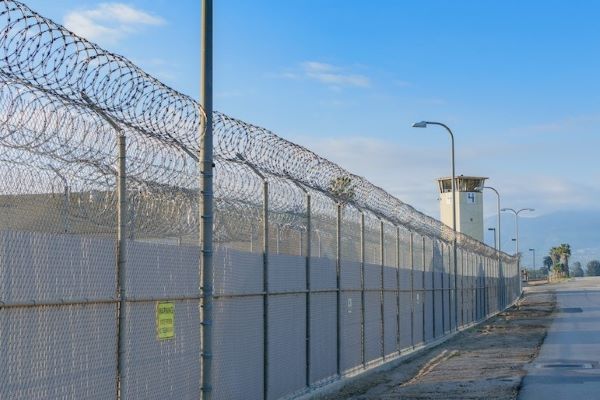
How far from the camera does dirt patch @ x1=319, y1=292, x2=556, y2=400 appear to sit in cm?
1400

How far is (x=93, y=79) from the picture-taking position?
7109mm

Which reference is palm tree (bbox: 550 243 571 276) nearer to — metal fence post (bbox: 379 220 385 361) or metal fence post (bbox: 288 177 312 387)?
metal fence post (bbox: 379 220 385 361)

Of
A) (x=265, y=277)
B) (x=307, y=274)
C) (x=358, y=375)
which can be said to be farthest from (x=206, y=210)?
(x=358, y=375)

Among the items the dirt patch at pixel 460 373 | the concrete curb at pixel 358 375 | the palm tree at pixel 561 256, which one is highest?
the palm tree at pixel 561 256

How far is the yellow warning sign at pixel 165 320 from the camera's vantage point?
27.5 feet

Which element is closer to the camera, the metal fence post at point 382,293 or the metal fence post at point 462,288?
the metal fence post at point 382,293

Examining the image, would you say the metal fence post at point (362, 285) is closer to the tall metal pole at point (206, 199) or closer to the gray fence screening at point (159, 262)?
the gray fence screening at point (159, 262)

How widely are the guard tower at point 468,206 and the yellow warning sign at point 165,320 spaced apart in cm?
6484

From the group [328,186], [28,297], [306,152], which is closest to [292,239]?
[328,186]

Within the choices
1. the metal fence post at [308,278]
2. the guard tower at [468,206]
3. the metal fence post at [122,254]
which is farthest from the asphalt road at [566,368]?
the guard tower at [468,206]

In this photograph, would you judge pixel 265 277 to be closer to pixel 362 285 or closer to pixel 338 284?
pixel 338 284

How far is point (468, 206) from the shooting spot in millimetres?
73688

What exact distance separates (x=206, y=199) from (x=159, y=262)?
2.42 ft

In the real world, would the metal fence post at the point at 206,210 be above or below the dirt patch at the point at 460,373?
above
